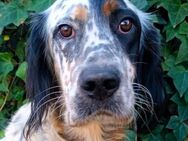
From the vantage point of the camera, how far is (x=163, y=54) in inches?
184

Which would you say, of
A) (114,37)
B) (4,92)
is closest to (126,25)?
(114,37)

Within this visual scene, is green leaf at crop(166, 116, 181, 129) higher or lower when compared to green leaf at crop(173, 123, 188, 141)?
higher

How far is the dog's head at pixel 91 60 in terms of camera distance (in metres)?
3.31

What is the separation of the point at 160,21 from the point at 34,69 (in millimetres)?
1159

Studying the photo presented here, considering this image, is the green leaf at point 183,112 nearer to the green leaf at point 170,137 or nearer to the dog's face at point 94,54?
the green leaf at point 170,137

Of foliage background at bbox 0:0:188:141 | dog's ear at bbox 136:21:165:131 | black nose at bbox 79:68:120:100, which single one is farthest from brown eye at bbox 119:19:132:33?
foliage background at bbox 0:0:188:141

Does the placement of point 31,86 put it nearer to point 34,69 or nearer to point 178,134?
point 34,69

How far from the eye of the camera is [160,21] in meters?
4.66

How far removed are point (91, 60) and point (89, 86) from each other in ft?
0.57

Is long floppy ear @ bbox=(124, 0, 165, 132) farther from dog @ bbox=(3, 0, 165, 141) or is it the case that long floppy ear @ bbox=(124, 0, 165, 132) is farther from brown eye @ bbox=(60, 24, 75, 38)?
brown eye @ bbox=(60, 24, 75, 38)

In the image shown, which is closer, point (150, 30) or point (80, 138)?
point (80, 138)

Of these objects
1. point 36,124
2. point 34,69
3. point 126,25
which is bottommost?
point 36,124

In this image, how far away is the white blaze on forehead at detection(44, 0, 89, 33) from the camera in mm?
3732

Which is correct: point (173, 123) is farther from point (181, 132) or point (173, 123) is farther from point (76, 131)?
point (76, 131)
